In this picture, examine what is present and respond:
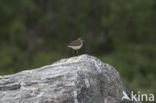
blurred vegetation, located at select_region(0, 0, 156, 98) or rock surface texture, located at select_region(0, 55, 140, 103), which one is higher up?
blurred vegetation, located at select_region(0, 0, 156, 98)

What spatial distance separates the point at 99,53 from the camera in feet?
85.5

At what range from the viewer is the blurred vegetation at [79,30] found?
79.9 ft

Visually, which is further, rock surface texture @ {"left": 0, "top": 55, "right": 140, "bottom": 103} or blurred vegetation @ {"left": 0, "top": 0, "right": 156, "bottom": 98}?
blurred vegetation @ {"left": 0, "top": 0, "right": 156, "bottom": 98}

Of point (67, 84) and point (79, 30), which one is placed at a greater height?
point (79, 30)

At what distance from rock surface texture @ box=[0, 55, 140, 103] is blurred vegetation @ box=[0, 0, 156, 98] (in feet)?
47.4

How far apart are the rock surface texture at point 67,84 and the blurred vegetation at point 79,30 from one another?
14447mm

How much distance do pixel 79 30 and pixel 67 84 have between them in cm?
1825

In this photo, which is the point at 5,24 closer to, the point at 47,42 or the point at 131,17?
the point at 47,42

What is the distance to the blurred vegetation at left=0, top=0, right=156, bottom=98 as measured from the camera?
2436 cm

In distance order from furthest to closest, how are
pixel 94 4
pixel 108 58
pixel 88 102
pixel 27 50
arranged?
pixel 94 4 → pixel 27 50 → pixel 108 58 → pixel 88 102

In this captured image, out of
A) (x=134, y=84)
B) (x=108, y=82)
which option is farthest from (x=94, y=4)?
(x=108, y=82)

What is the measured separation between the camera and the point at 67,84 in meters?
8.34

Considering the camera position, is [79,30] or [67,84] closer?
[67,84]

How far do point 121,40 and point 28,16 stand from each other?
201 inches
